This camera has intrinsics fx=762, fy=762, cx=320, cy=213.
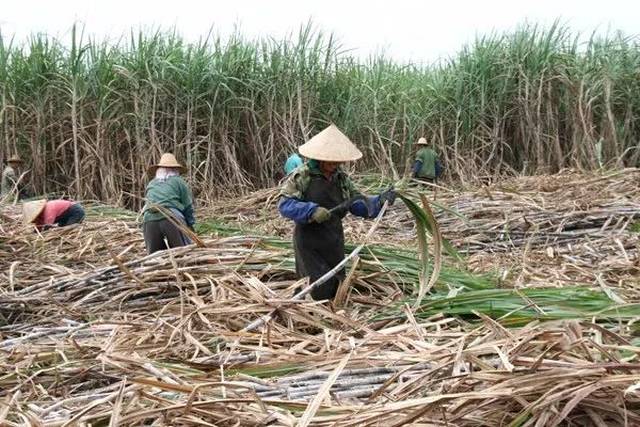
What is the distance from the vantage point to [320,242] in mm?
4090

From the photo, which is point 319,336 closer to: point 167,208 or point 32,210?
point 167,208

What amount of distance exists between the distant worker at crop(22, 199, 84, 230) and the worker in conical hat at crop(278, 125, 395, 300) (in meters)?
3.21

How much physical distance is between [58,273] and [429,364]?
10.3ft

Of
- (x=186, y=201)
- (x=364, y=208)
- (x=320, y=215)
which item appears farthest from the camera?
(x=186, y=201)

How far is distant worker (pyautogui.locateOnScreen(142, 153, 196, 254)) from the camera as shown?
5324 millimetres

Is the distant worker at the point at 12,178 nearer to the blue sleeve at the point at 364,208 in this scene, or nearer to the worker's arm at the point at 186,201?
the worker's arm at the point at 186,201

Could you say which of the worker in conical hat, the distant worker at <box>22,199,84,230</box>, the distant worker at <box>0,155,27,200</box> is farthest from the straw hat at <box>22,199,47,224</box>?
the worker in conical hat

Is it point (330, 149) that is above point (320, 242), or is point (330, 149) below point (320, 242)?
above

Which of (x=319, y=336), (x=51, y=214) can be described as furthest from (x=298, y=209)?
(x=51, y=214)

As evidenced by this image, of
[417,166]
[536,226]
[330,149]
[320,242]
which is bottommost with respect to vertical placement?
[536,226]

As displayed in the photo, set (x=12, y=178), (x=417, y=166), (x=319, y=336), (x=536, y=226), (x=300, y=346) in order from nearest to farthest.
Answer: (x=300, y=346) → (x=319, y=336) → (x=536, y=226) → (x=12, y=178) → (x=417, y=166)

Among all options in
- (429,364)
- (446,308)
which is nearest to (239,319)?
(446,308)

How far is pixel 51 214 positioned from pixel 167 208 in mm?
1861

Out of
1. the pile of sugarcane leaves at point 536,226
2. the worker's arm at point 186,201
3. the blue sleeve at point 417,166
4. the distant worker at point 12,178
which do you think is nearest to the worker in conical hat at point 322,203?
the pile of sugarcane leaves at point 536,226
